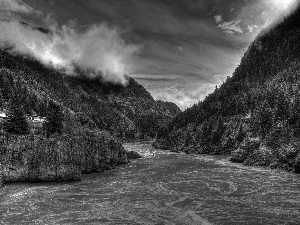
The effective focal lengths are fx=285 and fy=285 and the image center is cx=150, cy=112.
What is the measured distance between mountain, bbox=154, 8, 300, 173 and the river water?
27.0 metres

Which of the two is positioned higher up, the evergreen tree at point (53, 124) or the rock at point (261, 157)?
the evergreen tree at point (53, 124)

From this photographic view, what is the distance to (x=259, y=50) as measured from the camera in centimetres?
19338

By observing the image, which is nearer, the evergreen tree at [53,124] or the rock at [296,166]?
the rock at [296,166]

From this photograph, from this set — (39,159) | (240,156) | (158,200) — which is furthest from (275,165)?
(39,159)

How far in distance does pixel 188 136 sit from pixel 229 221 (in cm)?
13955

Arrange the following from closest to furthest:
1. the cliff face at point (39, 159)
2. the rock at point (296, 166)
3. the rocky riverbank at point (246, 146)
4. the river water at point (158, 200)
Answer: the river water at point (158, 200), the cliff face at point (39, 159), the rock at point (296, 166), the rocky riverbank at point (246, 146)

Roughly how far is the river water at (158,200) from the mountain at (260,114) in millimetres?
26975

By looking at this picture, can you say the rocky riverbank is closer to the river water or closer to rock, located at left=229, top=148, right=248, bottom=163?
rock, located at left=229, top=148, right=248, bottom=163

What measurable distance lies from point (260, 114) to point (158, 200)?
89.7 metres

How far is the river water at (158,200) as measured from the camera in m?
40.8

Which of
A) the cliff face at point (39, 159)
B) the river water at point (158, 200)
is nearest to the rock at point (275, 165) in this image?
the river water at point (158, 200)

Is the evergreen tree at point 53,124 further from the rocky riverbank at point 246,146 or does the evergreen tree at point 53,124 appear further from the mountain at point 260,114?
the mountain at point 260,114

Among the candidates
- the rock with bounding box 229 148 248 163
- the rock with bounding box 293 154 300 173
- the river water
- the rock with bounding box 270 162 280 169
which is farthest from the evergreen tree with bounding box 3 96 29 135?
the rock with bounding box 229 148 248 163

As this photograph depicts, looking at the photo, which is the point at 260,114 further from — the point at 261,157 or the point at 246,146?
the point at 261,157
